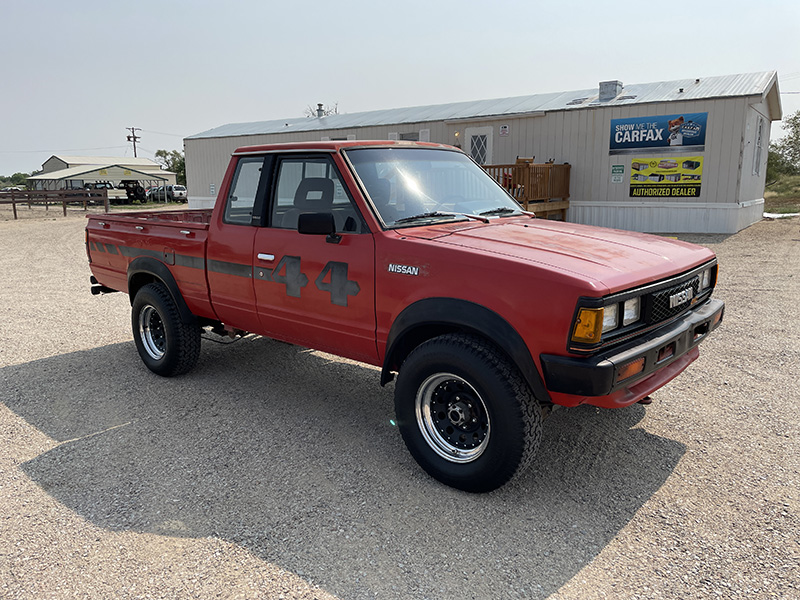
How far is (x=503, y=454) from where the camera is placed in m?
3.18

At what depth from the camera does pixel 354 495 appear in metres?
3.40

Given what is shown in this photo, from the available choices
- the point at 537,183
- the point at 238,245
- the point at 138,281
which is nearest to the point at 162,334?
the point at 138,281

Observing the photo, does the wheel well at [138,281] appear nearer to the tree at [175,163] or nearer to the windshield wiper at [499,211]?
the windshield wiper at [499,211]

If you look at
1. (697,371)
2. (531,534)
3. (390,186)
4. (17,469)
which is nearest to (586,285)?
(531,534)

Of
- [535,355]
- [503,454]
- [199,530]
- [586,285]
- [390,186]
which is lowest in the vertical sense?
[199,530]

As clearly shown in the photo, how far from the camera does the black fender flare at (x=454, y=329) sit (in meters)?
3.04

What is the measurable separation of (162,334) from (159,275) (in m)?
0.61

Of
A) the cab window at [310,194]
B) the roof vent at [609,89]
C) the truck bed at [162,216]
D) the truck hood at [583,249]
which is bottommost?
the truck hood at [583,249]

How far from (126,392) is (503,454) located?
135 inches

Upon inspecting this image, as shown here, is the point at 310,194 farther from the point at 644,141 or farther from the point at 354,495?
the point at 644,141

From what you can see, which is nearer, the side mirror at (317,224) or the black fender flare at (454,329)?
the black fender flare at (454,329)

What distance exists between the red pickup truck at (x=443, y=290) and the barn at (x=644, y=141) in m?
12.6

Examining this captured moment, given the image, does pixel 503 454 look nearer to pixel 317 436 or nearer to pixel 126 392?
pixel 317 436

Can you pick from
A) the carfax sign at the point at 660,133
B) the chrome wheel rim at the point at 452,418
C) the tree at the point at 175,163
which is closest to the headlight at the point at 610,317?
the chrome wheel rim at the point at 452,418
